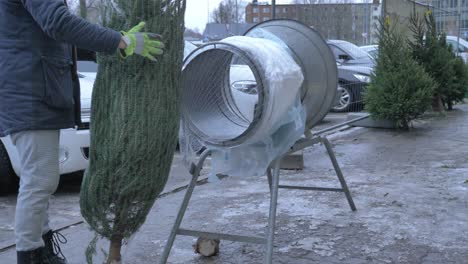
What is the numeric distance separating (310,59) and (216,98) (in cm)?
67

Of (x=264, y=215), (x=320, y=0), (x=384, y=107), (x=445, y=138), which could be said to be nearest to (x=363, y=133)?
(x=384, y=107)

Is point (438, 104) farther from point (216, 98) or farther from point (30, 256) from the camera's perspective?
point (30, 256)

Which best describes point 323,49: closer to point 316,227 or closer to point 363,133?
point 316,227

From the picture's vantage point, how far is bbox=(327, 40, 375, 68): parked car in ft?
41.6

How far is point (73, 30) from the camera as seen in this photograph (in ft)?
9.04

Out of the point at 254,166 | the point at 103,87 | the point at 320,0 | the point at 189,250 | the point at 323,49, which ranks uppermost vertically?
the point at 320,0

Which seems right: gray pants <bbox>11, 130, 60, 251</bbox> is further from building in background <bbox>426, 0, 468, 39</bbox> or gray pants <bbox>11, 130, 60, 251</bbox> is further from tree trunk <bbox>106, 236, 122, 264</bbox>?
building in background <bbox>426, 0, 468, 39</bbox>

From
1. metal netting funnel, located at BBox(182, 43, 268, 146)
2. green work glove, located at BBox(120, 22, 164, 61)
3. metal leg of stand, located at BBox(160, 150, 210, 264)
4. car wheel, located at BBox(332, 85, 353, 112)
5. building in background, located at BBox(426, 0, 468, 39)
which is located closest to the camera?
green work glove, located at BBox(120, 22, 164, 61)

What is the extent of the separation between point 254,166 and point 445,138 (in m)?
5.96

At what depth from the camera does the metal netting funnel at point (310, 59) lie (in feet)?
12.1

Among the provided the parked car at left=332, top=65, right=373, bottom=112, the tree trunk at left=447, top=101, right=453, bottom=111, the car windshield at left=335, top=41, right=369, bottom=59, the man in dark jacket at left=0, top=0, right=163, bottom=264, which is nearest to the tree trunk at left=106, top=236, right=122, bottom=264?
the man in dark jacket at left=0, top=0, right=163, bottom=264

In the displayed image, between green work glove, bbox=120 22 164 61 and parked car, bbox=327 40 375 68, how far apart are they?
10.1 m

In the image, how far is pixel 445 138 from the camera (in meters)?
8.46

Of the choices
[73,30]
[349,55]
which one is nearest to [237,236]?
[73,30]
